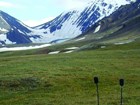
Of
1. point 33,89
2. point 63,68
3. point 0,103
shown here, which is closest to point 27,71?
point 63,68

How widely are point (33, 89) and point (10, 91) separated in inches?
106

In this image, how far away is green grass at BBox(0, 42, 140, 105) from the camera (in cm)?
4450

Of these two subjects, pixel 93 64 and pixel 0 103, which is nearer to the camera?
pixel 0 103

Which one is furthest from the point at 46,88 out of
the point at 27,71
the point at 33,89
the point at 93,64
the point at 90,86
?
the point at 93,64

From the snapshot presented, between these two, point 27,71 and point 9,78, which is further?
point 27,71

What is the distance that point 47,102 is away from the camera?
43406mm

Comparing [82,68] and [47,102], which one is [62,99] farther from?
[82,68]

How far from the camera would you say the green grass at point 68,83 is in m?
44.5

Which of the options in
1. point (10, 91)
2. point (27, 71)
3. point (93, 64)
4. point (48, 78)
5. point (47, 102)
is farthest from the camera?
point (93, 64)

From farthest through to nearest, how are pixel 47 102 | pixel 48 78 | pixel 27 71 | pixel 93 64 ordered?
pixel 93 64 → pixel 27 71 → pixel 48 78 → pixel 47 102

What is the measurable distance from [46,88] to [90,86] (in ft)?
17.2

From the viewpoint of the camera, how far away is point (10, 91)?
50.8 m

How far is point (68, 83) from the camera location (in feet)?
175

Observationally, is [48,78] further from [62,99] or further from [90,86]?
[62,99]
